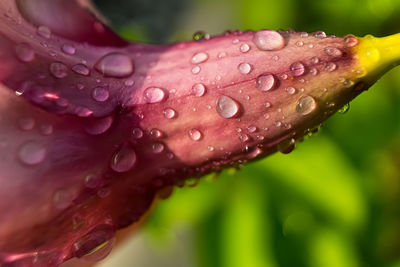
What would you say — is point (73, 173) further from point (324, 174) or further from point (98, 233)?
point (324, 174)

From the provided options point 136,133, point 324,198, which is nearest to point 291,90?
point 136,133

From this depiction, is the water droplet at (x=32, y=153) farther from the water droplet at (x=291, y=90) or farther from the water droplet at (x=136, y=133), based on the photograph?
the water droplet at (x=291, y=90)

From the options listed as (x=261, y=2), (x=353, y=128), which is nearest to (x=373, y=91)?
(x=353, y=128)

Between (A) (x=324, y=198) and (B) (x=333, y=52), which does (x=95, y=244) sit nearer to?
(B) (x=333, y=52)

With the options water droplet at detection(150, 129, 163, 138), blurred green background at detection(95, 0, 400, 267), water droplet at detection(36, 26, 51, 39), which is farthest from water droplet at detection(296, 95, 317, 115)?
blurred green background at detection(95, 0, 400, 267)

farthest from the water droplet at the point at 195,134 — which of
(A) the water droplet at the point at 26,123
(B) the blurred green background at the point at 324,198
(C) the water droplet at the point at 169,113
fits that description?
(B) the blurred green background at the point at 324,198

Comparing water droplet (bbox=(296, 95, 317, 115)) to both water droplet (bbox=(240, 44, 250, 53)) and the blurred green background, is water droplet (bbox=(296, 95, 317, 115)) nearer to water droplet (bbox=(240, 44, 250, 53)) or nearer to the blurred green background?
water droplet (bbox=(240, 44, 250, 53))
